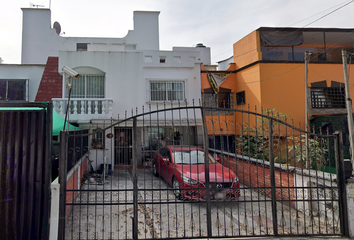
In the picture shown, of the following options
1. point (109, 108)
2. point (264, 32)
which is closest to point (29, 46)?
point (109, 108)

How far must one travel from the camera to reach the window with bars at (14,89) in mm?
11672

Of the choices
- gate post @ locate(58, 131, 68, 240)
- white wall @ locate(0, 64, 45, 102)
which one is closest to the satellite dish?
white wall @ locate(0, 64, 45, 102)

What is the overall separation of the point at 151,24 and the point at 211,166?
47.5 feet

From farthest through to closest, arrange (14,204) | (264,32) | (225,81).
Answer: (225,81)
(264,32)
(14,204)

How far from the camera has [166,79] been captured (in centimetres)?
1166

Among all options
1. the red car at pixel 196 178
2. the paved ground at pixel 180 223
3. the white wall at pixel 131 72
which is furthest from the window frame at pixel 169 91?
the paved ground at pixel 180 223

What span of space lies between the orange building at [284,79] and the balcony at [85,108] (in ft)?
16.8

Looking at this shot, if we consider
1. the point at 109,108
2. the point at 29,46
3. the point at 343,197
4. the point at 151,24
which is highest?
the point at 151,24

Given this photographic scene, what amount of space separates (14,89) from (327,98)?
54.0 feet

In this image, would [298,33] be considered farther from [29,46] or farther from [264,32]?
[29,46]

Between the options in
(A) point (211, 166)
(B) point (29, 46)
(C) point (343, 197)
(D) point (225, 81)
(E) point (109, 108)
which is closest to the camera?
(C) point (343, 197)

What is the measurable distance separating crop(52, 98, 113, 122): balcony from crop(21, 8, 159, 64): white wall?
26.9 feet

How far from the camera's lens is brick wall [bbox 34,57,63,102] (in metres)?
11.0

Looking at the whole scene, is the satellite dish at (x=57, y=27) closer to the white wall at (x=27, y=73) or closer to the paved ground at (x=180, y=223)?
the white wall at (x=27, y=73)
